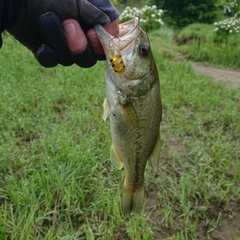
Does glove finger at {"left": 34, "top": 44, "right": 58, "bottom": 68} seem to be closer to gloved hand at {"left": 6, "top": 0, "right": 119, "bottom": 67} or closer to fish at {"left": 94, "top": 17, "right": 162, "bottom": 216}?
gloved hand at {"left": 6, "top": 0, "right": 119, "bottom": 67}

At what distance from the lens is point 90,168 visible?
307 centimetres

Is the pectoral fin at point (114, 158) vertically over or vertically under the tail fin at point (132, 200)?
over

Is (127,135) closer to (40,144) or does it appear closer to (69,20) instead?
(69,20)

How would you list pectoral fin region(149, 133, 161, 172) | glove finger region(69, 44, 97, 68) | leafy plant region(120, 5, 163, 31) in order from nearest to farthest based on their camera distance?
1. glove finger region(69, 44, 97, 68)
2. pectoral fin region(149, 133, 161, 172)
3. leafy plant region(120, 5, 163, 31)

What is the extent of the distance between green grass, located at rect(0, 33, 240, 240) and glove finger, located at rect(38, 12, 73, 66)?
1315mm

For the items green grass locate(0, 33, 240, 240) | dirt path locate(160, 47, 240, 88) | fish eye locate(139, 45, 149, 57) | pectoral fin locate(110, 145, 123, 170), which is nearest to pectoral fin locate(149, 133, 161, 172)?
pectoral fin locate(110, 145, 123, 170)

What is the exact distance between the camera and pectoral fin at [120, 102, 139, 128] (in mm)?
1691

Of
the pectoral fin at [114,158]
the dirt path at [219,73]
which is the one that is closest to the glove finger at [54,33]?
the pectoral fin at [114,158]

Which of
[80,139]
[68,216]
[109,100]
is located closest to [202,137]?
[80,139]

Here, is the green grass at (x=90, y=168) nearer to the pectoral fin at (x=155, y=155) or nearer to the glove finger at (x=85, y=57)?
the pectoral fin at (x=155, y=155)

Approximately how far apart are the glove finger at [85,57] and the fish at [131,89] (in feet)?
0.28

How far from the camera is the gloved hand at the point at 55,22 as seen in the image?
1519mm

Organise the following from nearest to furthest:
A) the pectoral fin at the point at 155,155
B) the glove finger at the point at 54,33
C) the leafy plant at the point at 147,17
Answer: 1. the glove finger at the point at 54,33
2. the pectoral fin at the point at 155,155
3. the leafy plant at the point at 147,17

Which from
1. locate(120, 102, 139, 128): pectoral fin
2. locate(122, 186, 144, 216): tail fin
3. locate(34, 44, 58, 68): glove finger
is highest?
locate(34, 44, 58, 68): glove finger
